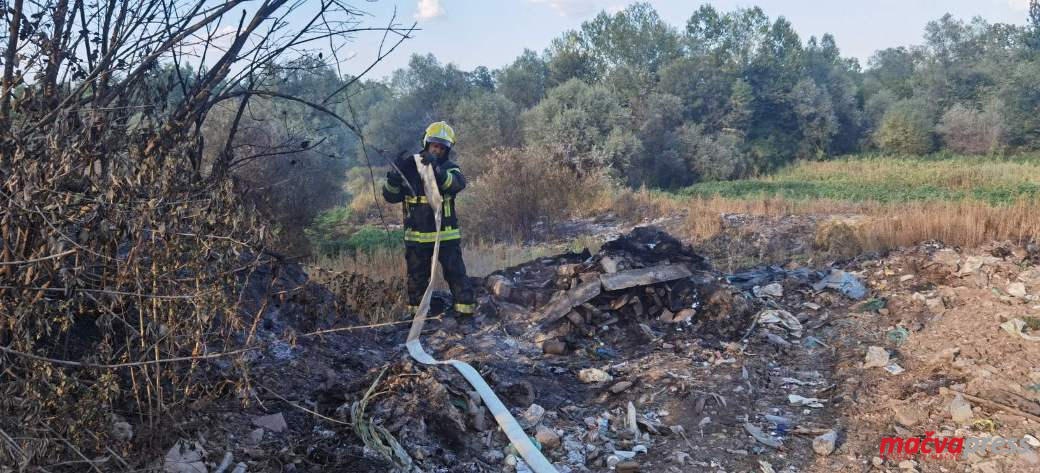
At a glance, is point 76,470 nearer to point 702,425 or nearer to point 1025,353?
point 702,425

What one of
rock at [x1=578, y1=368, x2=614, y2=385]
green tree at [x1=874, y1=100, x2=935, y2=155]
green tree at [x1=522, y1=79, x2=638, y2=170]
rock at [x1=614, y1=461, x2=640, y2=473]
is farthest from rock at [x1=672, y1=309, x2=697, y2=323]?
green tree at [x1=874, y1=100, x2=935, y2=155]

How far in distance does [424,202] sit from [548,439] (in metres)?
2.77

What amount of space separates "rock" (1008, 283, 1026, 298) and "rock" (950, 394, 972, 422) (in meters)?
2.59

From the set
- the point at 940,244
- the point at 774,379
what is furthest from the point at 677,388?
the point at 940,244

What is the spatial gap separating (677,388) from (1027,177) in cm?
2198

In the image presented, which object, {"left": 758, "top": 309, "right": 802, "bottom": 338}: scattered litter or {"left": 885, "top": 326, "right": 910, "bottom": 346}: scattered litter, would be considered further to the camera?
{"left": 758, "top": 309, "right": 802, "bottom": 338}: scattered litter

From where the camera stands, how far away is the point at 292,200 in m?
11.8

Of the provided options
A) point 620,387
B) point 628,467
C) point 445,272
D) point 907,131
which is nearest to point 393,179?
point 445,272

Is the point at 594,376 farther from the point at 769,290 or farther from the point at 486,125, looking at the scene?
the point at 486,125

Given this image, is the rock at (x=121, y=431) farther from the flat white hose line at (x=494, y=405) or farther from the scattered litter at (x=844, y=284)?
the scattered litter at (x=844, y=284)

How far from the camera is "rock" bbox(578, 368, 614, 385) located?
5172 millimetres

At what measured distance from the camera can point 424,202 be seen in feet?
20.5

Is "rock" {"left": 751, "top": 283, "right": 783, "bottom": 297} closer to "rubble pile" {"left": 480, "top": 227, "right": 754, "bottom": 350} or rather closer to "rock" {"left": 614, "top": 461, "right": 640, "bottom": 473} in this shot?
"rubble pile" {"left": 480, "top": 227, "right": 754, "bottom": 350}

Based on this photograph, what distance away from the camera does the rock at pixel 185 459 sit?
3061 millimetres
